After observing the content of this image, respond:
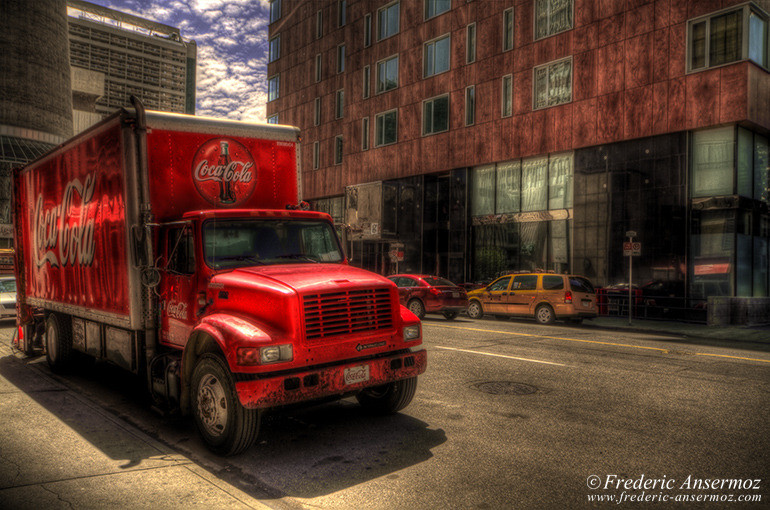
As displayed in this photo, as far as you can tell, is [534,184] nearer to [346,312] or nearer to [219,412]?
[346,312]

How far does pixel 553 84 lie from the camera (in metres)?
25.9


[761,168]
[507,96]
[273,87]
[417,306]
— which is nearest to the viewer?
[417,306]

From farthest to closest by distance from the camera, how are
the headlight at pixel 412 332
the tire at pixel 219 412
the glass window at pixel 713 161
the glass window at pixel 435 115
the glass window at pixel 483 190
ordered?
the glass window at pixel 435 115, the glass window at pixel 483 190, the glass window at pixel 713 161, the headlight at pixel 412 332, the tire at pixel 219 412

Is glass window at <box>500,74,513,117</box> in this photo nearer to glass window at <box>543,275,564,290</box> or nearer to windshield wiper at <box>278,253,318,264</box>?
glass window at <box>543,275,564,290</box>

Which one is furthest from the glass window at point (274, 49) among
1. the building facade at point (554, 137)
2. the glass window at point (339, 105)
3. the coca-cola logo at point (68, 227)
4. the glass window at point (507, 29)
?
the coca-cola logo at point (68, 227)

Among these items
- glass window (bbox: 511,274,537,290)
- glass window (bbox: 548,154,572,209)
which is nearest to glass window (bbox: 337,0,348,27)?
glass window (bbox: 548,154,572,209)

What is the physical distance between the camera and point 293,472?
193 inches

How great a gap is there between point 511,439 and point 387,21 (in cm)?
3351

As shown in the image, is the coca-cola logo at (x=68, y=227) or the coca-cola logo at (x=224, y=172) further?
the coca-cola logo at (x=68, y=227)

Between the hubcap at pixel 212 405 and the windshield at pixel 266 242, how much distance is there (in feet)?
4.07

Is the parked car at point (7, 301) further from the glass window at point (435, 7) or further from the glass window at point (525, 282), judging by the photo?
the glass window at point (435, 7)

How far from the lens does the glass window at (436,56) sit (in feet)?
102

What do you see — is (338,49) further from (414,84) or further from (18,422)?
(18,422)

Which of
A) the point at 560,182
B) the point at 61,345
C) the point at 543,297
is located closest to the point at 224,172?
the point at 61,345
